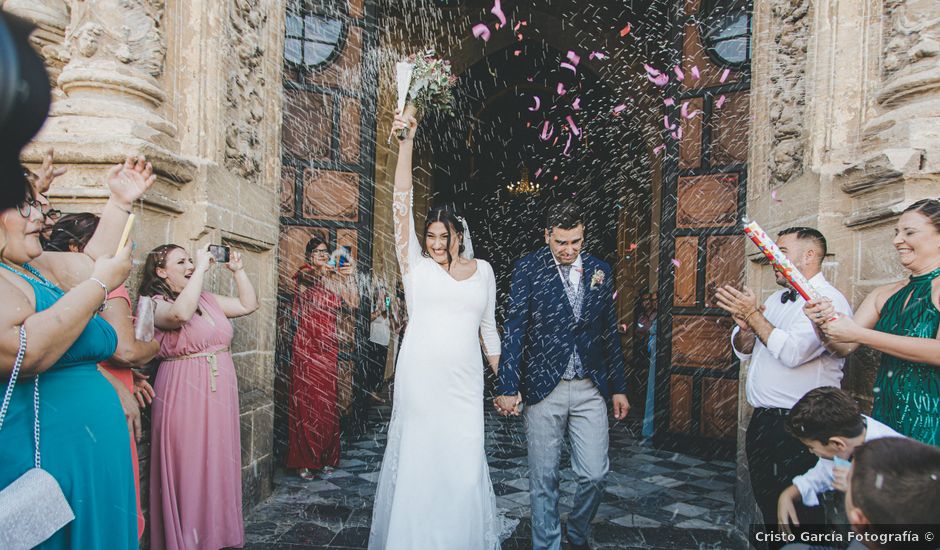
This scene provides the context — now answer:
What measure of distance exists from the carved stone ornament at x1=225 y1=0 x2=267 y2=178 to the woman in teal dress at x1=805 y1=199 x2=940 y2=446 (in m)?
3.72

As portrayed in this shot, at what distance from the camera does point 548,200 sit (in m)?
18.1

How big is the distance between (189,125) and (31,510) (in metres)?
2.78

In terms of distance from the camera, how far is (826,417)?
2365mm

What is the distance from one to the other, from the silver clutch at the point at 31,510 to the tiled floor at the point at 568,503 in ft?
7.37

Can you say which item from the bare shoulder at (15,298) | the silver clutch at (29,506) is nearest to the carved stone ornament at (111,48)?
the bare shoulder at (15,298)

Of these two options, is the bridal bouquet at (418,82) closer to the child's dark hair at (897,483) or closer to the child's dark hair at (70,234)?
the child's dark hair at (70,234)

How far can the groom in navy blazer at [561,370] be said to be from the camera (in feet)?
12.3

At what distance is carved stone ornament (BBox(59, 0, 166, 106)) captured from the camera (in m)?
3.52

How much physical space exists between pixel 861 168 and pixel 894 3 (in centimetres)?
94

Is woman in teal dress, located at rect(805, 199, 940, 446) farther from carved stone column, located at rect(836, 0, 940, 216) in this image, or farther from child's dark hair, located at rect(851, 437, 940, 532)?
child's dark hair, located at rect(851, 437, 940, 532)

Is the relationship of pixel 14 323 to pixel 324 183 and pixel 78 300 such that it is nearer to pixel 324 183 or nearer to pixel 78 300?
pixel 78 300

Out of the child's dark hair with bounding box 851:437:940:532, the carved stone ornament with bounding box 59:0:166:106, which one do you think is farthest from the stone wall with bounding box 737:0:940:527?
the carved stone ornament with bounding box 59:0:166:106

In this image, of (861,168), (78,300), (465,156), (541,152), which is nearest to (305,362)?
(78,300)

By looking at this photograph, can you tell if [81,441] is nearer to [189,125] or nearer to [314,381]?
[189,125]
